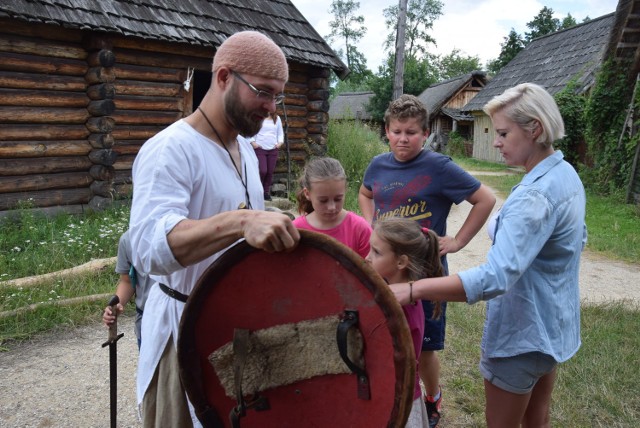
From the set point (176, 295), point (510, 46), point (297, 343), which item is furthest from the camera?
point (510, 46)

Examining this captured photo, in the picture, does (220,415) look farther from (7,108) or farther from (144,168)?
(7,108)

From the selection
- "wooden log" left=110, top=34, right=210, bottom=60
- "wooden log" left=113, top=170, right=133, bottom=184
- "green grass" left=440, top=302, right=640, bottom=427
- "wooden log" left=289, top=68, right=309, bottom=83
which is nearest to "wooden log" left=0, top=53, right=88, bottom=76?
"wooden log" left=110, top=34, right=210, bottom=60

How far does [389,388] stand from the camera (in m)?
1.27

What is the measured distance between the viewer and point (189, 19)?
27.2ft

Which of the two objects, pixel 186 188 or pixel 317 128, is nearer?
pixel 186 188

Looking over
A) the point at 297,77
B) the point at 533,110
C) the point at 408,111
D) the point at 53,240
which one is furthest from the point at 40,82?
the point at 533,110

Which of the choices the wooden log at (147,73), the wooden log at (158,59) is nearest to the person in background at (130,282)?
the wooden log at (147,73)

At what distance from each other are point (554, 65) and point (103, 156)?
66.2 feet

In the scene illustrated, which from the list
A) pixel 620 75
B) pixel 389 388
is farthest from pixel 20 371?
pixel 620 75

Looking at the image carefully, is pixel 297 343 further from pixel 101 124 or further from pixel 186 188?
Answer: pixel 101 124

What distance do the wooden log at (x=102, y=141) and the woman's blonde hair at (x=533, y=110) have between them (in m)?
6.58

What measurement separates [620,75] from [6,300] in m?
12.8

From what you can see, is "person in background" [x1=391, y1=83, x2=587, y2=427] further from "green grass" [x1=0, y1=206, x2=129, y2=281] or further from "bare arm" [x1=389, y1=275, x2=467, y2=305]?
"green grass" [x1=0, y1=206, x2=129, y2=281]

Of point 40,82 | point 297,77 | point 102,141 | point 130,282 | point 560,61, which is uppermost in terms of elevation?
point 560,61
